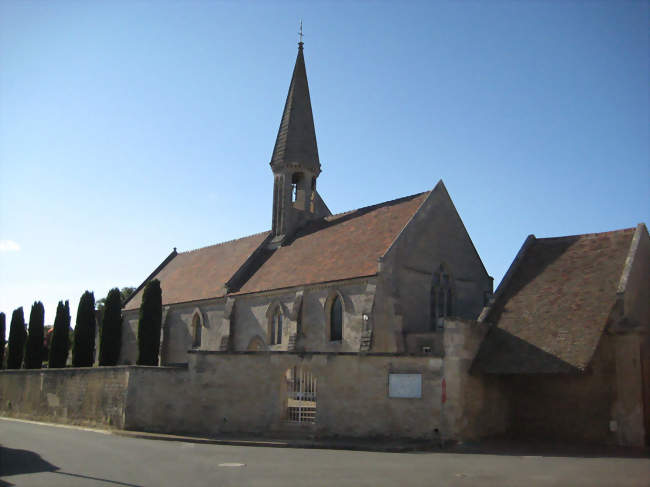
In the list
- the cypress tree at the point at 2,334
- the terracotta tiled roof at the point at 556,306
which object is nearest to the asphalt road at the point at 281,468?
the terracotta tiled roof at the point at 556,306

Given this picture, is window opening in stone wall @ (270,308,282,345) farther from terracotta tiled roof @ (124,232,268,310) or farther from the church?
terracotta tiled roof @ (124,232,268,310)

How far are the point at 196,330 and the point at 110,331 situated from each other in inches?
199

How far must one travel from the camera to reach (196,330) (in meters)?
38.2

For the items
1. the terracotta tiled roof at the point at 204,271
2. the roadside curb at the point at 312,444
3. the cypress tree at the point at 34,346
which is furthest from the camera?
the cypress tree at the point at 34,346

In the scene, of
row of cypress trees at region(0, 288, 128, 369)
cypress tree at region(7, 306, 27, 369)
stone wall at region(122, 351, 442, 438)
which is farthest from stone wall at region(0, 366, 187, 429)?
cypress tree at region(7, 306, 27, 369)

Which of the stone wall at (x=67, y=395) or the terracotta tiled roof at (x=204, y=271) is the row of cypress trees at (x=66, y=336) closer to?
the stone wall at (x=67, y=395)

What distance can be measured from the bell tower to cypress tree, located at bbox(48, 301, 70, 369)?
14859mm

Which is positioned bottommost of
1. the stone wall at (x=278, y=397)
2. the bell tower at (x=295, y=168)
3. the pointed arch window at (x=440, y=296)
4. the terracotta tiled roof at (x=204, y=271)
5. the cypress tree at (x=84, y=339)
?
the stone wall at (x=278, y=397)

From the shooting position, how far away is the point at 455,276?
32062mm

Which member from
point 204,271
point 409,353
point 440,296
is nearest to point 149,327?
point 204,271

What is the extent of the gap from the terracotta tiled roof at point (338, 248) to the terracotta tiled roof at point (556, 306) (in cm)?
670

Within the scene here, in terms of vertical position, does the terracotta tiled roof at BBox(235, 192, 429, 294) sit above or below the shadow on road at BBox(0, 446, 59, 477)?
above

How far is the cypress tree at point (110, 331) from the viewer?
119 feet

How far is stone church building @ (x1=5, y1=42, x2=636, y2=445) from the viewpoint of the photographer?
803 inches
